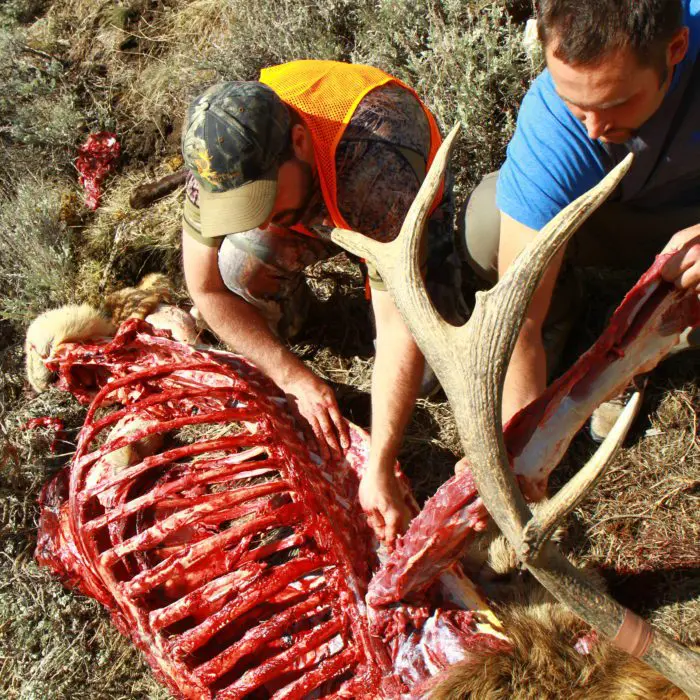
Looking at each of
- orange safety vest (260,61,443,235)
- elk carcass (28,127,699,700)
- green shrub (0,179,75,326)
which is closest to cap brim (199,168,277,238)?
orange safety vest (260,61,443,235)

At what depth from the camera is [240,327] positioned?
3.58 meters

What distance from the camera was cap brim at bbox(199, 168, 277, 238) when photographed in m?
2.74

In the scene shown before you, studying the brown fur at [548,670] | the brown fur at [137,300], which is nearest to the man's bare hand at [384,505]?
the brown fur at [548,670]

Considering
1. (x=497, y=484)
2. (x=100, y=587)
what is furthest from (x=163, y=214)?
(x=497, y=484)

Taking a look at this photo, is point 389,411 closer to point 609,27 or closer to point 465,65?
point 609,27

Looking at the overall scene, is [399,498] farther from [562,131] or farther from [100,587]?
[562,131]

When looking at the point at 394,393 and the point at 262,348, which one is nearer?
the point at 394,393

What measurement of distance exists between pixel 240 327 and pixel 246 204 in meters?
0.94

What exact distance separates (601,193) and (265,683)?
6.48ft

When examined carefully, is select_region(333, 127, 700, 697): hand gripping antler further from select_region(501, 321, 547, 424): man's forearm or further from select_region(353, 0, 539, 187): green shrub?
select_region(353, 0, 539, 187): green shrub

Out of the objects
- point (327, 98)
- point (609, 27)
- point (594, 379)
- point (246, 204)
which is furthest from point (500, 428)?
point (327, 98)

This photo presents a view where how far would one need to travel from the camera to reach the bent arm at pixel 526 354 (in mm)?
2680

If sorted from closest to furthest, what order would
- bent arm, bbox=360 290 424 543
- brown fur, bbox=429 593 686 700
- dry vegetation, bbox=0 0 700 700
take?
brown fur, bbox=429 593 686 700
bent arm, bbox=360 290 424 543
dry vegetation, bbox=0 0 700 700

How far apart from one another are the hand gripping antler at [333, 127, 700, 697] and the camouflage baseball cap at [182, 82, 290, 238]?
0.91 meters
